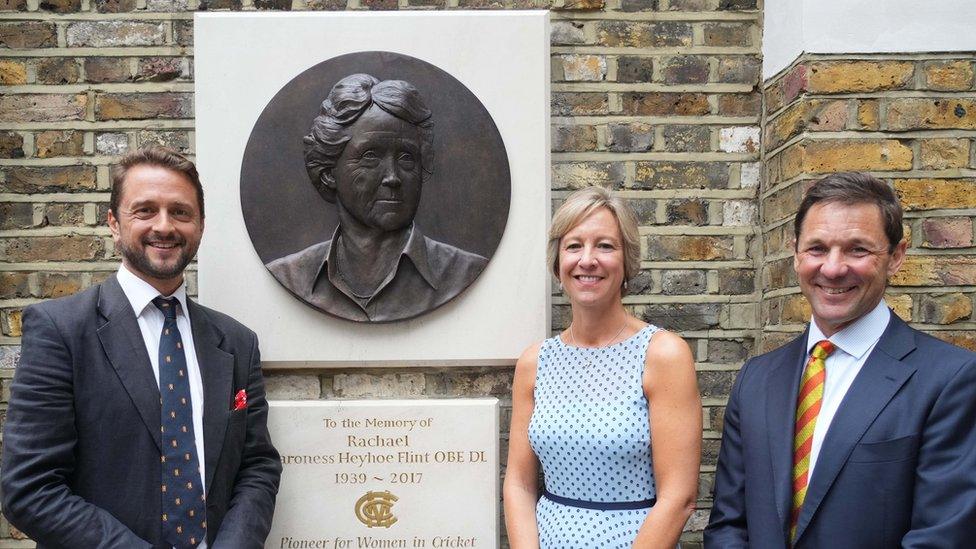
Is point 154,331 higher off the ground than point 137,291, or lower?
lower

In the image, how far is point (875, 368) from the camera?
1807 mm

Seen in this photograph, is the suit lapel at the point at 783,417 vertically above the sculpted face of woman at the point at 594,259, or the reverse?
the sculpted face of woman at the point at 594,259

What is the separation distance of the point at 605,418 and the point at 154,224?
1.22 metres

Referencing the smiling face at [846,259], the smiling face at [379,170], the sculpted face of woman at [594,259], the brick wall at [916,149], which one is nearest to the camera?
the smiling face at [846,259]

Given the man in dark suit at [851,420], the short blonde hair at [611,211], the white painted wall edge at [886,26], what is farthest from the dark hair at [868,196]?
the white painted wall edge at [886,26]

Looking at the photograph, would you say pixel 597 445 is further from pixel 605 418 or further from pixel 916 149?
pixel 916 149

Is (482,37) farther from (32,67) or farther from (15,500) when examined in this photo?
(15,500)

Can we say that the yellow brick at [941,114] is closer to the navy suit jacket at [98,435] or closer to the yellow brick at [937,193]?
the yellow brick at [937,193]

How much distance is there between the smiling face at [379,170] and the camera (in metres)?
2.54

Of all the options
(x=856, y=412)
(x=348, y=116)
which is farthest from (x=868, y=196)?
(x=348, y=116)

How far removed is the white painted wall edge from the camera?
237 cm

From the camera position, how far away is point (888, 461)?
1.72 meters

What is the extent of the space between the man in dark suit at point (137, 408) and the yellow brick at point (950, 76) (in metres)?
2.05

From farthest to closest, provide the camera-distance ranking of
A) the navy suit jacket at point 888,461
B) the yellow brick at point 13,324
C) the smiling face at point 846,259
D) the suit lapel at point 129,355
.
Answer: the yellow brick at point 13,324, the suit lapel at point 129,355, the smiling face at point 846,259, the navy suit jacket at point 888,461
